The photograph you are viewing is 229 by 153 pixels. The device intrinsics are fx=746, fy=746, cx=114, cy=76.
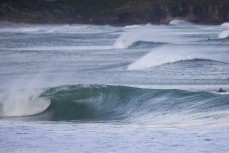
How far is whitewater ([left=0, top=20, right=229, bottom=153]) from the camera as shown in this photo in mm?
13023

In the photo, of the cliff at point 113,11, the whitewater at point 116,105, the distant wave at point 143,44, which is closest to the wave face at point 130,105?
the whitewater at point 116,105

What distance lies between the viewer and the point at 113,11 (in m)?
122

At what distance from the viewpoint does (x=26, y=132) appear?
14383 millimetres

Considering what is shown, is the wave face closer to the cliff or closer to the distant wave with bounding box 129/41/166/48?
the distant wave with bounding box 129/41/166/48

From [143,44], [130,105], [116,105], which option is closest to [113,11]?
[143,44]

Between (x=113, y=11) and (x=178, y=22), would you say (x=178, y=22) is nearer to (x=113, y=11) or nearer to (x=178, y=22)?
(x=178, y=22)

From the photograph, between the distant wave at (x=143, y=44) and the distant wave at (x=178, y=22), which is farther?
the distant wave at (x=178, y=22)

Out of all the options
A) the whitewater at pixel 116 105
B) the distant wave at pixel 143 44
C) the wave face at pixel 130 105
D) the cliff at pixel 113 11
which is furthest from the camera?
the cliff at pixel 113 11

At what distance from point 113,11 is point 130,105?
337 ft

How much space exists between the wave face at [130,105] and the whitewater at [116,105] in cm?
2

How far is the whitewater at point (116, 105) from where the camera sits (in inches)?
513

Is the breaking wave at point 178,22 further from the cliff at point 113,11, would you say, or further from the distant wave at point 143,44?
the distant wave at point 143,44

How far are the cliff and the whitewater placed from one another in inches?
2942


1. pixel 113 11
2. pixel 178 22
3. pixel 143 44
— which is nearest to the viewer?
pixel 143 44
